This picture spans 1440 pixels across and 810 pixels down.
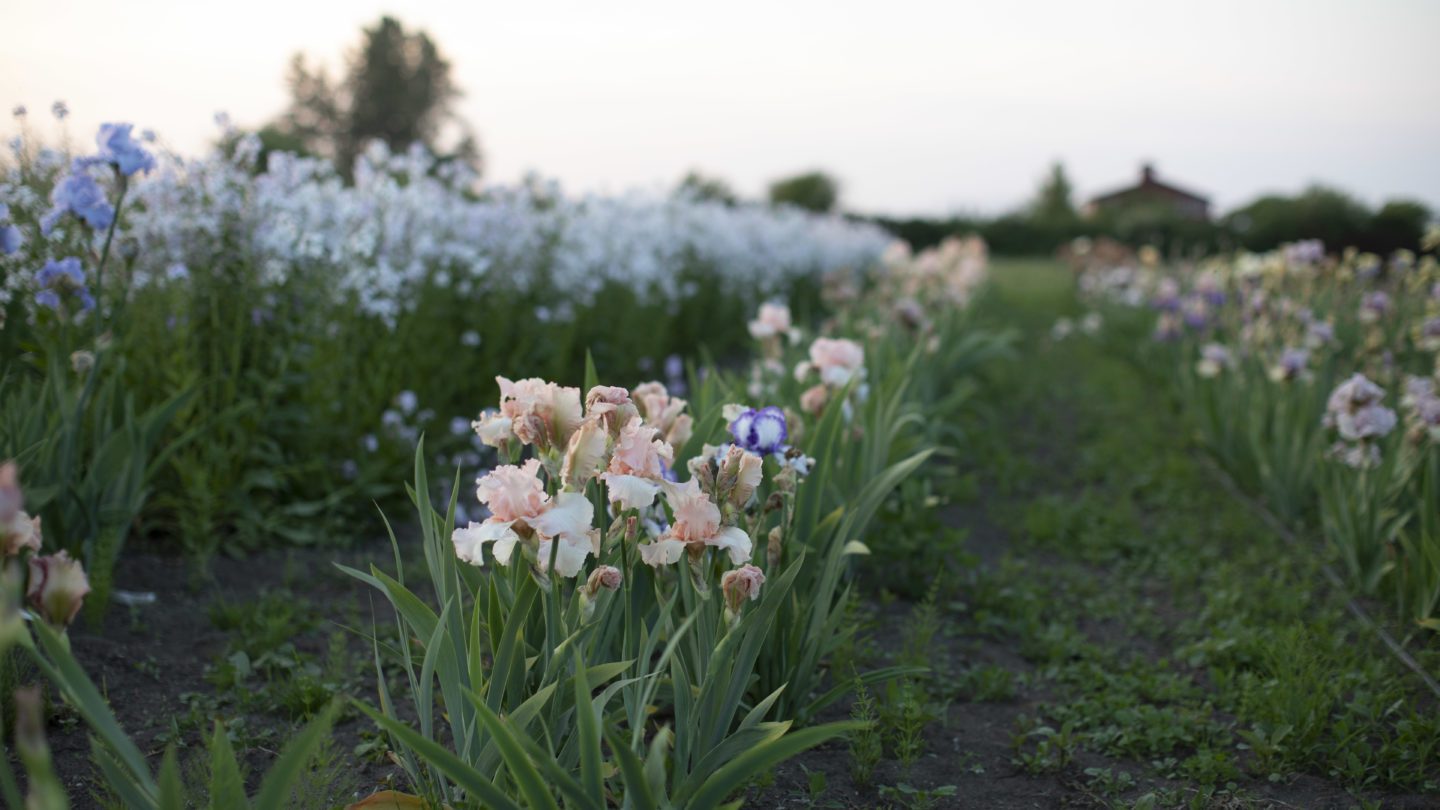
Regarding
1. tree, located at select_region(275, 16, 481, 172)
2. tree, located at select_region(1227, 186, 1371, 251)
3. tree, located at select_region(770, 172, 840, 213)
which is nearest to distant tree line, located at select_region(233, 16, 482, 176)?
tree, located at select_region(275, 16, 481, 172)

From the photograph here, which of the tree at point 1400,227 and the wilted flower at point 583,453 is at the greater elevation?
the tree at point 1400,227

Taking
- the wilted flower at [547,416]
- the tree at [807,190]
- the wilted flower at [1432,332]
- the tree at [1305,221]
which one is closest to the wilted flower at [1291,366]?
the wilted flower at [1432,332]

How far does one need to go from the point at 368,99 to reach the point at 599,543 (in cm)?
3811

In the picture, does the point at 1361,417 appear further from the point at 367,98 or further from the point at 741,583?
the point at 367,98

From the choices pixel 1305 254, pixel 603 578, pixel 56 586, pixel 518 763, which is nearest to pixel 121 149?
pixel 56 586

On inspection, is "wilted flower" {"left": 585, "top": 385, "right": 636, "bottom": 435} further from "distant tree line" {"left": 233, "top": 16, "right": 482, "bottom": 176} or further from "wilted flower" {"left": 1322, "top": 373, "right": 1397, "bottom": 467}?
"distant tree line" {"left": 233, "top": 16, "right": 482, "bottom": 176}

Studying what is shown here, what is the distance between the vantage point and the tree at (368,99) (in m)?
34.8

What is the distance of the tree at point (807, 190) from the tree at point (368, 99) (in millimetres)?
12224

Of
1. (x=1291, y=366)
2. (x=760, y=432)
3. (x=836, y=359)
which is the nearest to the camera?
(x=760, y=432)

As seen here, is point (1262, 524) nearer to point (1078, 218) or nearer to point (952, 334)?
point (952, 334)

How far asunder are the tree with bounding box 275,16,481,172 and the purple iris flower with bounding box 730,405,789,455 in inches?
1412

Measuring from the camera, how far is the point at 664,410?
73.6 inches

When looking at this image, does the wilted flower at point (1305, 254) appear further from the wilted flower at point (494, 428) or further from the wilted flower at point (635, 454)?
the wilted flower at point (494, 428)

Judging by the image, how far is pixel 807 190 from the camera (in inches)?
1439
